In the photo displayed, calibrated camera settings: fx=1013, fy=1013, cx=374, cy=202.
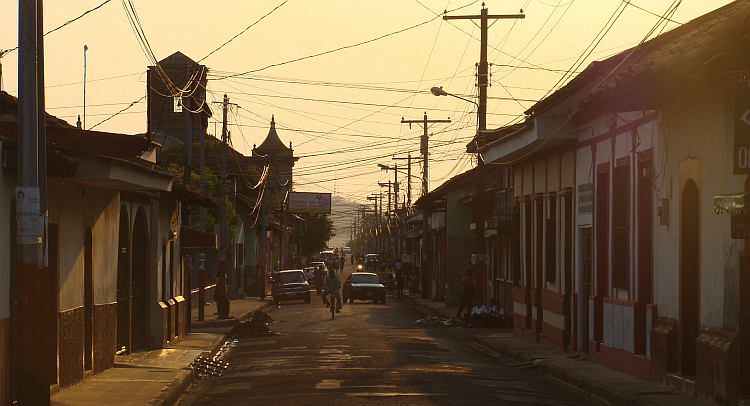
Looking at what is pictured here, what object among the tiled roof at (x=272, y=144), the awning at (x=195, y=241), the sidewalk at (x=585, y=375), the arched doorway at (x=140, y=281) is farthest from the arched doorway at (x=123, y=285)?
the tiled roof at (x=272, y=144)

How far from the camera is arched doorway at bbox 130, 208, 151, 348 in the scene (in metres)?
20.2

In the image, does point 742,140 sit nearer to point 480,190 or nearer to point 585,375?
point 585,375

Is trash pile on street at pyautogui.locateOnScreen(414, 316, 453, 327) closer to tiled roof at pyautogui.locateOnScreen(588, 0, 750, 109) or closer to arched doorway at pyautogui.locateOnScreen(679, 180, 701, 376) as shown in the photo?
tiled roof at pyautogui.locateOnScreen(588, 0, 750, 109)

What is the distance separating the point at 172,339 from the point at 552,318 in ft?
28.3

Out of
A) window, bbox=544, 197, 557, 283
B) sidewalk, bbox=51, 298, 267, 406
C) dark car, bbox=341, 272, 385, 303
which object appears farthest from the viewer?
dark car, bbox=341, 272, 385, 303

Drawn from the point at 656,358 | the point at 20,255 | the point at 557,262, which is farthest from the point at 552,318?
the point at 20,255

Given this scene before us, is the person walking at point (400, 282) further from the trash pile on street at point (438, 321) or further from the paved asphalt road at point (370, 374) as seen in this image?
the paved asphalt road at point (370, 374)

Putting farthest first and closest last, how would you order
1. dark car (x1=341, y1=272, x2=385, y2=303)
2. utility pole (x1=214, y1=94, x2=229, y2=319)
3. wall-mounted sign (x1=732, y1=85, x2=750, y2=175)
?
dark car (x1=341, y1=272, x2=385, y2=303) < utility pole (x1=214, y1=94, x2=229, y2=319) < wall-mounted sign (x1=732, y1=85, x2=750, y2=175)

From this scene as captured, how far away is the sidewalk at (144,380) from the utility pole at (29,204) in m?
1.41

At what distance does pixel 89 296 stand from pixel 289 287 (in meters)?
30.8

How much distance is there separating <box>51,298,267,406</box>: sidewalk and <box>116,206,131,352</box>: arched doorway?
387 mm

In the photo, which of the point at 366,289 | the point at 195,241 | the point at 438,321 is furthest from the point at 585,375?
the point at 366,289

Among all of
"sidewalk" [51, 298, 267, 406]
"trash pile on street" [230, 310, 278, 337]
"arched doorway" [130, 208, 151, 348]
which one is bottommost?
"trash pile on street" [230, 310, 278, 337]

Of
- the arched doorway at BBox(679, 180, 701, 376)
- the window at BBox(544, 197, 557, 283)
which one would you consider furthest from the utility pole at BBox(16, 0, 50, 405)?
the window at BBox(544, 197, 557, 283)
